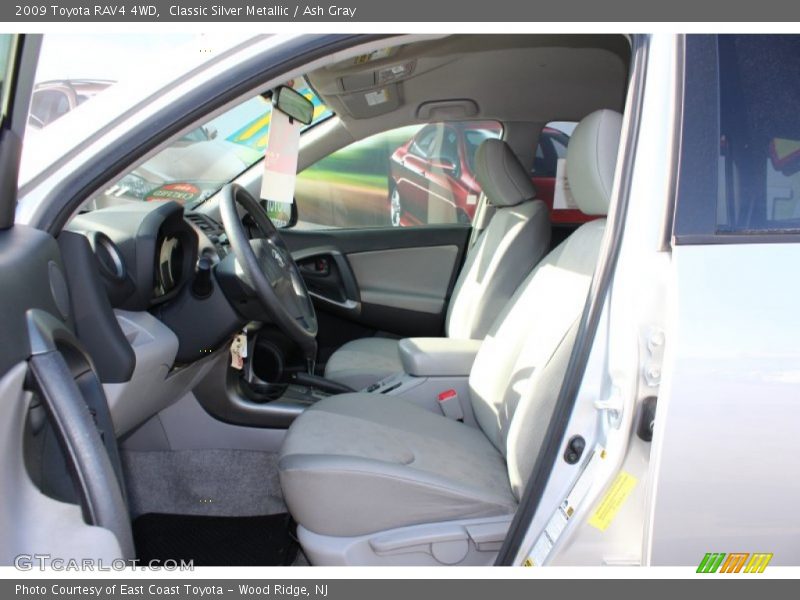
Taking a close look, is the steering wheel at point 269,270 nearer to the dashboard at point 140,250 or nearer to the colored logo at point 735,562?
the dashboard at point 140,250

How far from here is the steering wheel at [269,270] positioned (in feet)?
5.25

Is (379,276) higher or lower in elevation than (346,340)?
higher

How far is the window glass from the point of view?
3.51 ft

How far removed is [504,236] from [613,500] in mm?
1476

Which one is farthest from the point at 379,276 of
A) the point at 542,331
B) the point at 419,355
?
the point at 542,331

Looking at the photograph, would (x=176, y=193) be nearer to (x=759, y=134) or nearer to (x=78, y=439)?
(x=78, y=439)

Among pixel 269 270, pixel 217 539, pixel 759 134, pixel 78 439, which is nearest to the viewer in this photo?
pixel 78 439

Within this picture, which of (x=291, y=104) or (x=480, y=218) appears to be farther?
(x=480, y=218)

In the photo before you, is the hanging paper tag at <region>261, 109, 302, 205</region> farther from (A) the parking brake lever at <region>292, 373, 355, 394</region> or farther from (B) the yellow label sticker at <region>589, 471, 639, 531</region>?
(A) the parking brake lever at <region>292, 373, 355, 394</region>

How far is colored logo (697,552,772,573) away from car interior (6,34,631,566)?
36cm

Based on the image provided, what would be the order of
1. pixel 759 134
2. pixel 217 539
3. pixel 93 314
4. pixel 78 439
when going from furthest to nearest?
pixel 217 539 → pixel 93 314 → pixel 759 134 → pixel 78 439

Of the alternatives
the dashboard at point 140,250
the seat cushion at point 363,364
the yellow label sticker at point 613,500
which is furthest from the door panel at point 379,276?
the yellow label sticker at point 613,500

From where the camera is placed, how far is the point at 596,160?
1.34m

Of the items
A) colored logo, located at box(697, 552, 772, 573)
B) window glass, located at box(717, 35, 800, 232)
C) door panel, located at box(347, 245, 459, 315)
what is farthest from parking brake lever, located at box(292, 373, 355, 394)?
window glass, located at box(717, 35, 800, 232)
